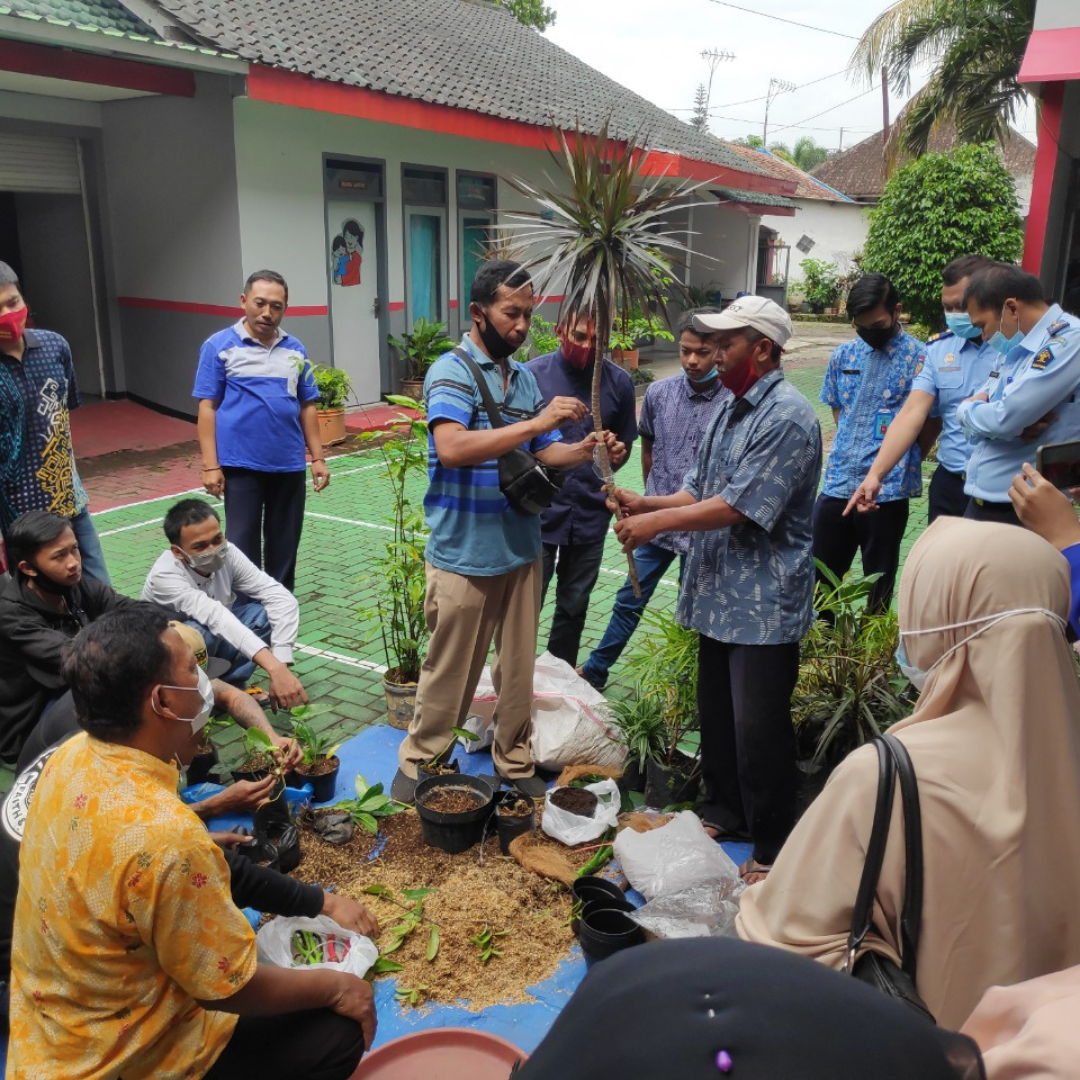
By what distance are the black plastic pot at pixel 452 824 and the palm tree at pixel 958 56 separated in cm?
1449

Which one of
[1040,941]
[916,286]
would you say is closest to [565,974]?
[1040,941]

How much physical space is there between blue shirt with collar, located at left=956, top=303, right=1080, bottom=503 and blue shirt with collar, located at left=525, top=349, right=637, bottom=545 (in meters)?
1.60

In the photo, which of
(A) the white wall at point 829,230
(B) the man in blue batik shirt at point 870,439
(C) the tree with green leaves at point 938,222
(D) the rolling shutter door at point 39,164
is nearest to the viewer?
(B) the man in blue batik shirt at point 870,439

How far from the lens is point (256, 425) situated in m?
5.12

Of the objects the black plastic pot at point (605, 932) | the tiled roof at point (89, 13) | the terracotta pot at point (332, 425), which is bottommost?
the black plastic pot at point (605, 932)

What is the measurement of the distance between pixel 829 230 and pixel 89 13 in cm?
3111

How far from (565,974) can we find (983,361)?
365 cm

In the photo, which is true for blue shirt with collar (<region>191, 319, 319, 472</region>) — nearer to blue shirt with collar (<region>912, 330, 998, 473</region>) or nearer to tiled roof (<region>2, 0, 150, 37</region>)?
blue shirt with collar (<region>912, 330, 998, 473</region>)

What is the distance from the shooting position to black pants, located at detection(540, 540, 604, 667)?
4.73m

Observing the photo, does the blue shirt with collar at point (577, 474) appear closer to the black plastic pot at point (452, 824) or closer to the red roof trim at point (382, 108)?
the black plastic pot at point (452, 824)

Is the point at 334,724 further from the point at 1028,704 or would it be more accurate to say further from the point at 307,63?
the point at 307,63

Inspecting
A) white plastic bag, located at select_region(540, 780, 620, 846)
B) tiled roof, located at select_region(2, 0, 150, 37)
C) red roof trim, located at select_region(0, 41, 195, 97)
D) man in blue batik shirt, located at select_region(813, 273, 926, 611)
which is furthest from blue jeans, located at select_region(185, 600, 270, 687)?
red roof trim, located at select_region(0, 41, 195, 97)

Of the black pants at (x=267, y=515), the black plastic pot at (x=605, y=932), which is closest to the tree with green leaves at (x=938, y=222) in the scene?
the black pants at (x=267, y=515)

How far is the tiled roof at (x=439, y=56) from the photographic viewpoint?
10609mm
